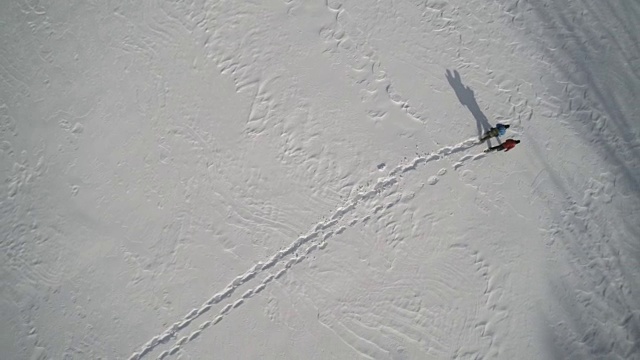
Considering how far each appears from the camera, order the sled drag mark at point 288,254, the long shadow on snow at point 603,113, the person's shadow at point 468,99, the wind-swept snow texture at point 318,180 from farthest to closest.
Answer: the person's shadow at point 468,99
the sled drag mark at point 288,254
the wind-swept snow texture at point 318,180
the long shadow on snow at point 603,113

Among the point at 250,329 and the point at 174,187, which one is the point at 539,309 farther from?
the point at 174,187

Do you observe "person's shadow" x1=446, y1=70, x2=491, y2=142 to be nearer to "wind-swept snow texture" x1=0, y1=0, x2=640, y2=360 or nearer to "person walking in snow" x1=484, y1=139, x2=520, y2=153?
"wind-swept snow texture" x1=0, y1=0, x2=640, y2=360

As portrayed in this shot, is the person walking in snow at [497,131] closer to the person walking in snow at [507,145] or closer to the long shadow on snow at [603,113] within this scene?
the person walking in snow at [507,145]

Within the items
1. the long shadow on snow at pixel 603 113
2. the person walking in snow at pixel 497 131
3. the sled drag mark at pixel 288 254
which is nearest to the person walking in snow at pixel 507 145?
the person walking in snow at pixel 497 131

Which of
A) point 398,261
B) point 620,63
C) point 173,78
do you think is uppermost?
Answer: point 173,78

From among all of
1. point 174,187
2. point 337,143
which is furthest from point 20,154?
point 337,143

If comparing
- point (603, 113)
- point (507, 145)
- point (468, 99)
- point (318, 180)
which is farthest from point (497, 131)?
point (318, 180)

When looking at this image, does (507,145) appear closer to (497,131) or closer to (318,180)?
(497,131)
